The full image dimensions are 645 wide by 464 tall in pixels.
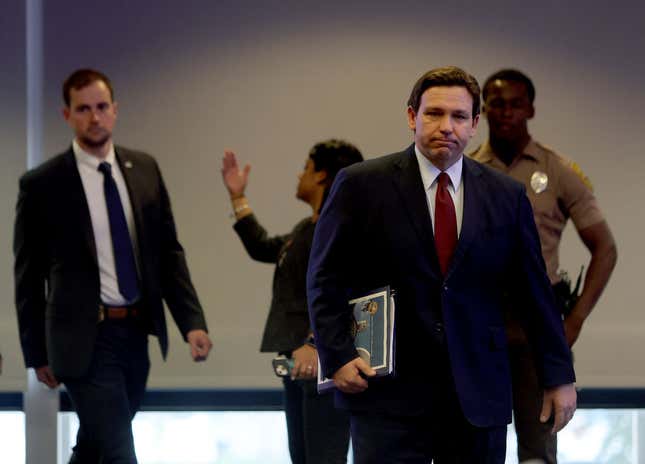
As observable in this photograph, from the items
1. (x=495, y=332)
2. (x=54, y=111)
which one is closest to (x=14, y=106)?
(x=54, y=111)

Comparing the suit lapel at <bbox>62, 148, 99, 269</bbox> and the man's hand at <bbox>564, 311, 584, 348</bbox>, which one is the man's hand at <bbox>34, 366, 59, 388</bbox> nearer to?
the suit lapel at <bbox>62, 148, 99, 269</bbox>

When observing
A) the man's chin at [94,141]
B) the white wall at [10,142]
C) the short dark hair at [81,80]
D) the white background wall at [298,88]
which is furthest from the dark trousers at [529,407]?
Result: the white wall at [10,142]

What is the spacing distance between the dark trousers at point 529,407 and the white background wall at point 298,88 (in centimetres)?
251

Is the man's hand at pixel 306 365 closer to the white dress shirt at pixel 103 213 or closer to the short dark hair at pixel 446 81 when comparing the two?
the white dress shirt at pixel 103 213

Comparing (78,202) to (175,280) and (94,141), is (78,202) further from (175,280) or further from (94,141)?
(175,280)

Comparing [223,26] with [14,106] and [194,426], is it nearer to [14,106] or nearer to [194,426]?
[14,106]

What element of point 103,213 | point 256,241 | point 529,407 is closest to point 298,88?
point 256,241

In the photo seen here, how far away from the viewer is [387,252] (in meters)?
3.01

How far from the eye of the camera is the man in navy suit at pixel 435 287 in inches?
117

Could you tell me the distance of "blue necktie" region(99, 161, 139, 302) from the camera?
4219mm

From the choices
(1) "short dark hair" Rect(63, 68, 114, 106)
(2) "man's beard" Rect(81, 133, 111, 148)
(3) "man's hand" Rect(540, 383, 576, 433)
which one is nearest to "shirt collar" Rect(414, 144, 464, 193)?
(3) "man's hand" Rect(540, 383, 576, 433)

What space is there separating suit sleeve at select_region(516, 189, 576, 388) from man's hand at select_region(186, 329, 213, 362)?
1587 millimetres

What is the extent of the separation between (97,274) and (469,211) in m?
1.65

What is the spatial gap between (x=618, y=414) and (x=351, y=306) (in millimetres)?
3563
